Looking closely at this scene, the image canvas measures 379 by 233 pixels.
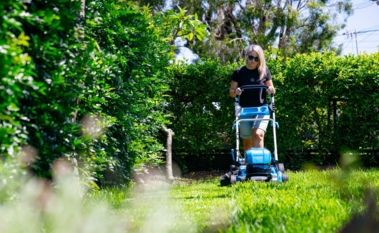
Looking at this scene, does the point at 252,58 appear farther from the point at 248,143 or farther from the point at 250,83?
the point at 248,143

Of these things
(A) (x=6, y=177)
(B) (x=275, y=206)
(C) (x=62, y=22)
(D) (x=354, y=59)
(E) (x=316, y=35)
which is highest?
(E) (x=316, y=35)

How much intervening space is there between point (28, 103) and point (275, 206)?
67.4 inches

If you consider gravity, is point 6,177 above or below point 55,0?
below

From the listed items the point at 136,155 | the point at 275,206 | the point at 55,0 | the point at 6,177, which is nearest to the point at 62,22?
the point at 55,0

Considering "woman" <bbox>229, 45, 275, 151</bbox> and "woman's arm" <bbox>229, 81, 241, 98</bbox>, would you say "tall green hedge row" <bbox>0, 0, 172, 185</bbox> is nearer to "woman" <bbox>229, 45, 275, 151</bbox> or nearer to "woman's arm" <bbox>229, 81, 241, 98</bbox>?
"woman's arm" <bbox>229, 81, 241, 98</bbox>

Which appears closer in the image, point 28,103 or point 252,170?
point 28,103

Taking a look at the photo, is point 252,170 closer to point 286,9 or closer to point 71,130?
point 71,130

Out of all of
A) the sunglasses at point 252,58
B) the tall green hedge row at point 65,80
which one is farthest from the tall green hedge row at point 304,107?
the tall green hedge row at point 65,80

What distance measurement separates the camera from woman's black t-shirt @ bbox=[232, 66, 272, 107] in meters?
7.46

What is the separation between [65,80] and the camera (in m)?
3.72

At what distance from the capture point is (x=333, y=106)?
10.7m

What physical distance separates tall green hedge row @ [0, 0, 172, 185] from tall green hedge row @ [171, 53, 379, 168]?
4029mm

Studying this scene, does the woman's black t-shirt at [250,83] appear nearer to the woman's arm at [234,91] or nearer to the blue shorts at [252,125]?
the woman's arm at [234,91]

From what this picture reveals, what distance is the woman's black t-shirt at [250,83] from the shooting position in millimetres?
7465
